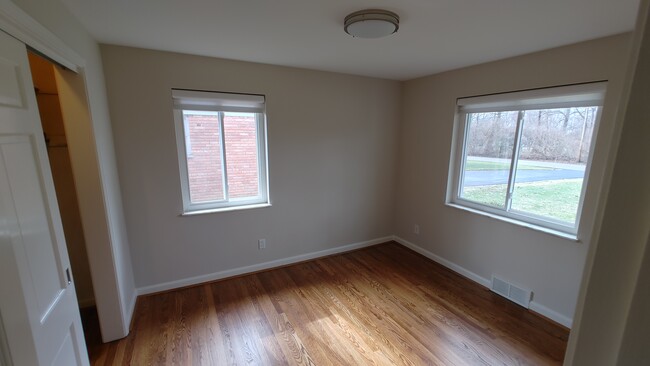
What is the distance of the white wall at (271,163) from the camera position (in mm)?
2424

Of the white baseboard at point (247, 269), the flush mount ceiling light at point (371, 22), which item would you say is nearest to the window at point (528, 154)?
the white baseboard at point (247, 269)

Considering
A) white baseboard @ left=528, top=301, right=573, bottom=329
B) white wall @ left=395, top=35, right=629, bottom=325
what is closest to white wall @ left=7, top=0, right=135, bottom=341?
white wall @ left=395, top=35, right=629, bottom=325

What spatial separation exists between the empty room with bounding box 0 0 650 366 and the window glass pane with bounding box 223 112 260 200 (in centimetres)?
2

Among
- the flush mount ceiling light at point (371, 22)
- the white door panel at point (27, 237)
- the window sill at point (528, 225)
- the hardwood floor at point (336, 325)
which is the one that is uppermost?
the flush mount ceiling light at point (371, 22)

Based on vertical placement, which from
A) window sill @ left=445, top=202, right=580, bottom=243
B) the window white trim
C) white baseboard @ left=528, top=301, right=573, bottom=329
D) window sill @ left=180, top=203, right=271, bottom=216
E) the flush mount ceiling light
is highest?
the flush mount ceiling light

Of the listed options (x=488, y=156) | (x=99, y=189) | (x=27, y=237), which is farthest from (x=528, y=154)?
(x=99, y=189)

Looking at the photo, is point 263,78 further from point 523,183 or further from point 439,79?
point 523,183

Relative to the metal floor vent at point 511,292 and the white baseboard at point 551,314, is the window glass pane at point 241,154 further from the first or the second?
the white baseboard at point 551,314

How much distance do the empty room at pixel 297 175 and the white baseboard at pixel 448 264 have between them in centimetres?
4

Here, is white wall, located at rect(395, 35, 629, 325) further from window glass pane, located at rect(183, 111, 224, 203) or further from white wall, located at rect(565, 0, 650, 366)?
window glass pane, located at rect(183, 111, 224, 203)

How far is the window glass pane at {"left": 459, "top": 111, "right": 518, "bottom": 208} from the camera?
108 inches

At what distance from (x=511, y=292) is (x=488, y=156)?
1.38m

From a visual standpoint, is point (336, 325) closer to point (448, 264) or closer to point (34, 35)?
point (448, 264)

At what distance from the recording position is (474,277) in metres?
2.98
